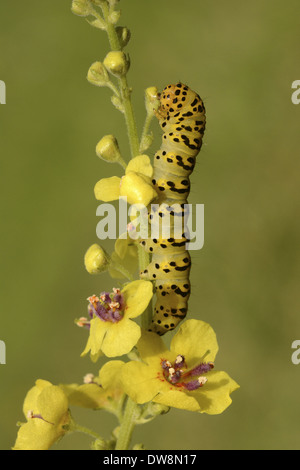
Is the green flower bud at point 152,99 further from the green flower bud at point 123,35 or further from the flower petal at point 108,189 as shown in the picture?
the flower petal at point 108,189

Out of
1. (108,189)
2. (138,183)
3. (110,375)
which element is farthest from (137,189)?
(110,375)

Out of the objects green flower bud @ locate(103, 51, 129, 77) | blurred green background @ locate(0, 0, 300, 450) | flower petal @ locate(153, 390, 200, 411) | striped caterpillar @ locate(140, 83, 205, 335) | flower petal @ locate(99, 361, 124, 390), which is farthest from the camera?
blurred green background @ locate(0, 0, 300, 450)

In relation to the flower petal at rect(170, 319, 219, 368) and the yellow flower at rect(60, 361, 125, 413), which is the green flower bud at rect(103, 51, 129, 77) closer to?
the flower petal at rect(170, 319, 219, 368)

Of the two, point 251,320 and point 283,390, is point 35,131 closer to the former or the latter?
point 251,320

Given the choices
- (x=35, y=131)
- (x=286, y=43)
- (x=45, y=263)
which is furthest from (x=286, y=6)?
(x=45, y=263)

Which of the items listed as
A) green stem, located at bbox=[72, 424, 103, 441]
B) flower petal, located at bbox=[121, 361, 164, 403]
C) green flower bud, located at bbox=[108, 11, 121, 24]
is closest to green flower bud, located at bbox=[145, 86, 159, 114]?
green flower bud, located at bbox=[108, 11, 121, 24]

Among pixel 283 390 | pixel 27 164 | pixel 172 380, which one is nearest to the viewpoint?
pixel 172 380

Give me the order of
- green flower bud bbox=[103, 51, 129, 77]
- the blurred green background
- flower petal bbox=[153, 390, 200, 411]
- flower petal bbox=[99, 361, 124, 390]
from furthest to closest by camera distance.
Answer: the blurred green background → flower petal bbox=[99, 361, 124, 390] → green flower bud bbox=[103, 51, 129, 77] → flower petal bbox=[153, 390, 200, 411]
